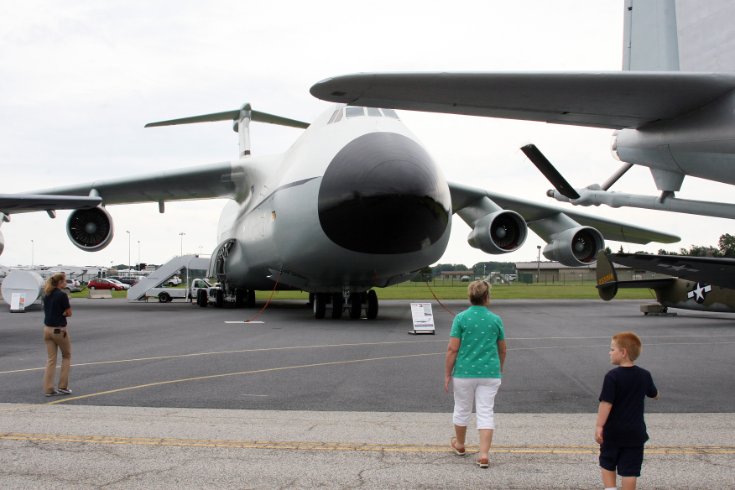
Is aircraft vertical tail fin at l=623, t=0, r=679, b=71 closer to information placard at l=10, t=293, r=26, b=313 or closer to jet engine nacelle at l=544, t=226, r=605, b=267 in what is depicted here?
jet engine nacelle at l=544, t=226, r=605, b=267

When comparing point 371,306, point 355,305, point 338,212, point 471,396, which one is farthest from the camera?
point 371,306

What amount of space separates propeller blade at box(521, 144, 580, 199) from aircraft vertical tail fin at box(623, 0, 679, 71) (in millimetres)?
1255

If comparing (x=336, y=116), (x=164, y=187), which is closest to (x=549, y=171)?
(x=336, y=116)

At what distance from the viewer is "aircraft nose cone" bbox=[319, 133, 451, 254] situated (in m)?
13.5

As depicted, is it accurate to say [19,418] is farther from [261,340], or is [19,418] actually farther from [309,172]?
[309,172]

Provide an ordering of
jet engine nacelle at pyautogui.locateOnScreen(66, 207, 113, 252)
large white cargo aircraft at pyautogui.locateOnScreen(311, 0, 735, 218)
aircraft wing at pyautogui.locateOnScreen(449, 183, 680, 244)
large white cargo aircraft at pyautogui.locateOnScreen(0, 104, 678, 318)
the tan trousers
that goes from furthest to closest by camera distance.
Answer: jet engine nacelle at pyautogui.locateOnScreen(66, 207, 113, 252)
aircraft wing at pyautogui.locateOnScreen(449, 183, 680, 244)
large white cargo aircraft at pyautogui.locateOnScreen(0, 104, 678, 318)
the tan trousers
large white cargo aircraft at pyautogui.locateOnScreen(311, 0, 735, 218)

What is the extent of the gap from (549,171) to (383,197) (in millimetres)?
6013

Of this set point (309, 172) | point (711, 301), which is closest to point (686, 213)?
point (309, 172)

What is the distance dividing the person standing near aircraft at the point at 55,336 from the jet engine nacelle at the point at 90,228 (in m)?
14.4

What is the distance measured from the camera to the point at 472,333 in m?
4.82

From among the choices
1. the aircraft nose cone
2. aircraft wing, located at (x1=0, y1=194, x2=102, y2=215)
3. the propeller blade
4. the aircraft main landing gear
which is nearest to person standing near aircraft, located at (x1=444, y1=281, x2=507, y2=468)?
the propeller blade

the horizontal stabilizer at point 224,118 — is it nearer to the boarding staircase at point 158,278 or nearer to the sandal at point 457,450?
the boarding staircase at point 158,278

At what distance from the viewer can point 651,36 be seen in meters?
6.91

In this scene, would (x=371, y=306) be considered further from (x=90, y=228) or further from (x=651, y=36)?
(x=651, y=36)
